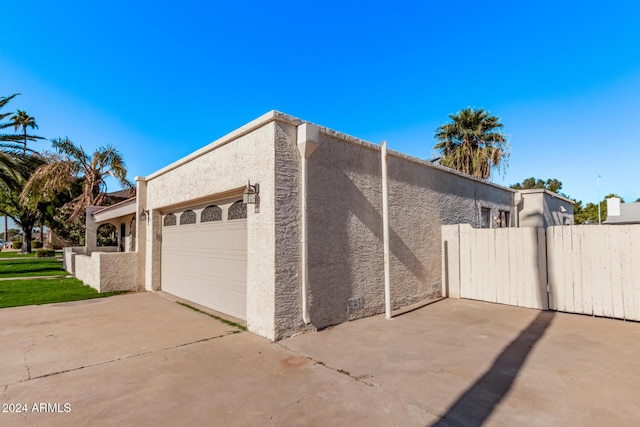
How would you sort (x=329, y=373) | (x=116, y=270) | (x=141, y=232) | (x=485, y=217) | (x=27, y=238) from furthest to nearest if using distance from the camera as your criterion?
(x=27, y=238), (x=485, y=217), (x=141, y=232), (x=116, y=270), (x=329, y=373)

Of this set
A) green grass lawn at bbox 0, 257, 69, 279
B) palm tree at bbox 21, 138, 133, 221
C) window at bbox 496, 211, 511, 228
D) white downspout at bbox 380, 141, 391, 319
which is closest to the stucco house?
white downspout at bbox 380, 141, 391, 319

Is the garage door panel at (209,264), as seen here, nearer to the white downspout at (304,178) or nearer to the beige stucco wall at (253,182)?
the beige stucco wall at (253,182)

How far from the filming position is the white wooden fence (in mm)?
6180

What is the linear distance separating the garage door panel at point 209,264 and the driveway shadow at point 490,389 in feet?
13.7

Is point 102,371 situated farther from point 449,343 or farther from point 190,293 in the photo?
point 449,343

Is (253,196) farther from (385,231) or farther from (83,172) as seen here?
(83,172)

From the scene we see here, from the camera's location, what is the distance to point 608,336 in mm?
5195

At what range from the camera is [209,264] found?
7.40 m

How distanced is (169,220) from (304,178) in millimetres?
5827

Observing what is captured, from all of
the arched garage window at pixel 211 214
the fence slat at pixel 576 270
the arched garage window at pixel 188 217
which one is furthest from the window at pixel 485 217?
the arched garage window at pixel 188 217

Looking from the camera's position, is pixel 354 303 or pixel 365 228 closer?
pixel 354 303

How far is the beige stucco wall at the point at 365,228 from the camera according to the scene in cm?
575

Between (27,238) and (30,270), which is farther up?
(27,238)

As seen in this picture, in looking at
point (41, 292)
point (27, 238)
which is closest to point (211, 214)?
point (41, 292)
